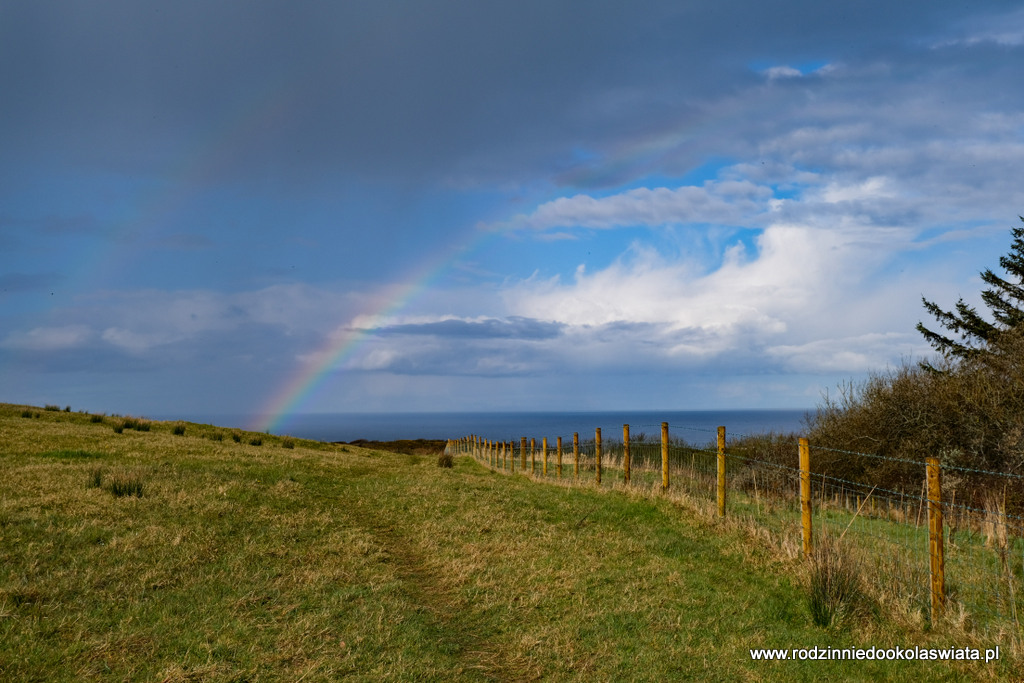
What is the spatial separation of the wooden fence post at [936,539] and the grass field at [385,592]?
51 cm

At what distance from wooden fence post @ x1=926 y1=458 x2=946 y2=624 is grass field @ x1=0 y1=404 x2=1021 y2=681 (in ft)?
1.68

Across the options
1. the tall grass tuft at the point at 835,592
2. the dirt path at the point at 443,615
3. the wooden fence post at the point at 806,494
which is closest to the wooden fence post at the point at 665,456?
the wooden fence post at the point at 806,494

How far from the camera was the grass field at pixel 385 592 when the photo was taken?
22.5 feet

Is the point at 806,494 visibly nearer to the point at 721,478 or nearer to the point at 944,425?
the point at 721,478

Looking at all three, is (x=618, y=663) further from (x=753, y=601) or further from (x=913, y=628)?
(x=913, y=628)

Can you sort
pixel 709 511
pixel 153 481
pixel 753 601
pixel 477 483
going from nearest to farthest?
1. pixel 753 601
2. pixel 709 511
3. pixel 153 481
4. pixel 477 483

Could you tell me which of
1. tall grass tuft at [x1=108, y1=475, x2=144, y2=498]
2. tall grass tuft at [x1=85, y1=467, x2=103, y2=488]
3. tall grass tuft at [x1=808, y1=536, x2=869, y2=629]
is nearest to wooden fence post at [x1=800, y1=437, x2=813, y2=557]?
tall grass tuft at [x1=808, y1=536, x2=869, y2=629]

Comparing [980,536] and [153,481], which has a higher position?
[153,481]

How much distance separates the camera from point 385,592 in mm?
9195

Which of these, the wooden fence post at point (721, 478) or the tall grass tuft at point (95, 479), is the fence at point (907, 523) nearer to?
the wooden fence post at point (721, 478)

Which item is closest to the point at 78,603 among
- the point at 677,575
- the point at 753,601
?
the point at 677,575

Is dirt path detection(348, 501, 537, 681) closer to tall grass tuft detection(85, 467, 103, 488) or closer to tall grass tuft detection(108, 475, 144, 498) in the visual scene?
tall grass tuft detection(108, 475, 144, 498)

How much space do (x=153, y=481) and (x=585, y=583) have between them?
35.1ft

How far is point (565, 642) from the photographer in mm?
7625
